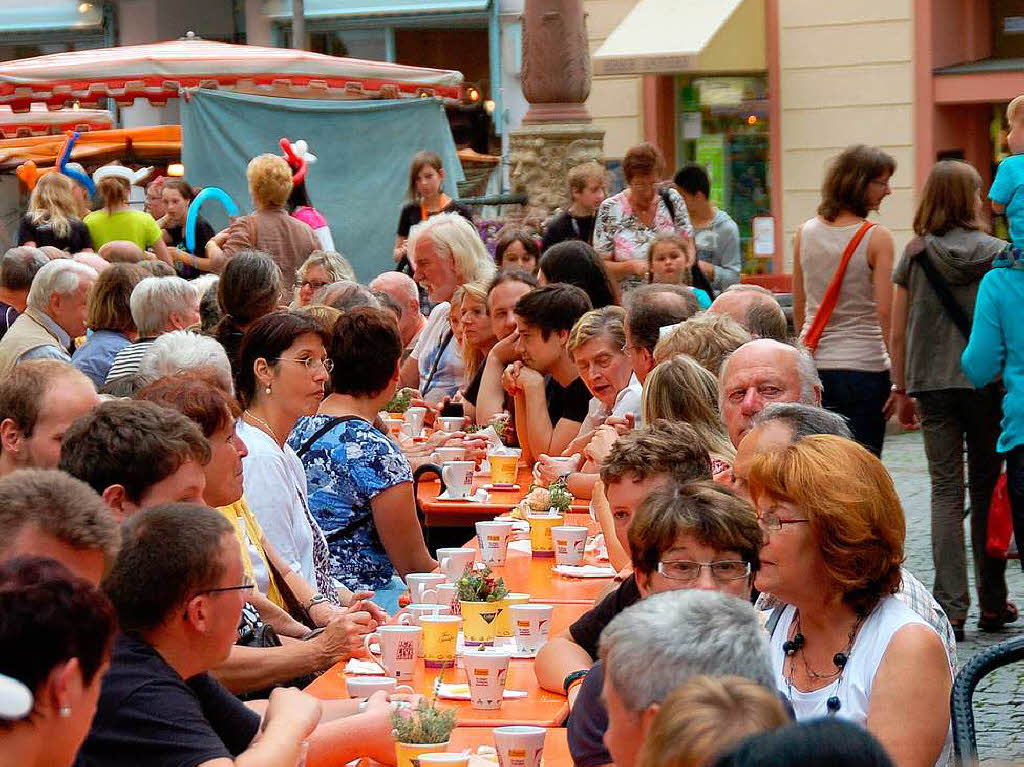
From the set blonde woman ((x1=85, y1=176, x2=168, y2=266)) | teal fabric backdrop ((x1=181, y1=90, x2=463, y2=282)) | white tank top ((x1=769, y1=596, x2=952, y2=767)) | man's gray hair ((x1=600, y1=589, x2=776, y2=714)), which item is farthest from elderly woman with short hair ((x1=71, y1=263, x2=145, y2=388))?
teal fabric backdrop ((x1=181, y1=90, x2=463, y2=282))

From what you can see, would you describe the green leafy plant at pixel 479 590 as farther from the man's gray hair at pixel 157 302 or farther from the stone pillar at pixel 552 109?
the stone pillar at pixel 552 109

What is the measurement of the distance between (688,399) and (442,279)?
4.71 metres

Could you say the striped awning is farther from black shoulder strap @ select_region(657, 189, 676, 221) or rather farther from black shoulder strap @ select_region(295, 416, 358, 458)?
black shoulder strap @ select_region(295, 416, 358, 458)

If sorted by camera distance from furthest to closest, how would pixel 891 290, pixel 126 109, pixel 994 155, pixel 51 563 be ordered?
pixel 126 109
pixel 994 155
pixel 891 290
pixel 51 563

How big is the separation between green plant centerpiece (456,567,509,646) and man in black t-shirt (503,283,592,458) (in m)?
3.17

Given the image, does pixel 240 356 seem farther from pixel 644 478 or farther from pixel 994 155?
pixel 994 155

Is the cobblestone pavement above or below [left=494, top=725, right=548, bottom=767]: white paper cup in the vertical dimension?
below

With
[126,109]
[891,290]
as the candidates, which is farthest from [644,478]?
[126,109]

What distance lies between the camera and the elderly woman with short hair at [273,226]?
10.7 m

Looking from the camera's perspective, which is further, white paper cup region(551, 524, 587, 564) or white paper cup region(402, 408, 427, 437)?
white paper cup region(402, 408, 427, 437)

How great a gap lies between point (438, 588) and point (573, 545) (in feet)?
3.11

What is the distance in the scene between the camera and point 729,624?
2533 millimetres

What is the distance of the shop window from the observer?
1733 centimetres

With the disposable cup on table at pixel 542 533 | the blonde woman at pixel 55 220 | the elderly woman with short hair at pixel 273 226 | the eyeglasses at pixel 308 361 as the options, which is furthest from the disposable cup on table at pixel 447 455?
the blonde woman at pixel 55 220
